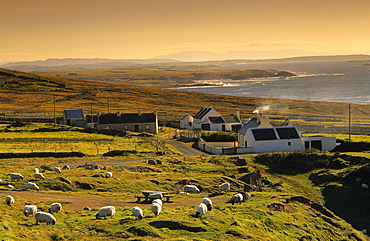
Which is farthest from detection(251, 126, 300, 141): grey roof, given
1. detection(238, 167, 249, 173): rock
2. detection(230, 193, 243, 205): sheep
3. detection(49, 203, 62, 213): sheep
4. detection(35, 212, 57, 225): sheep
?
detection(35, 212, 57, 225): sheep

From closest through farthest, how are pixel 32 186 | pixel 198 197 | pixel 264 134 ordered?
pixel 32 186, pixel 198 197, pixel 264 134

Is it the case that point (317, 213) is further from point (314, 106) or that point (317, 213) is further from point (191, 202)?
point (314, 106)

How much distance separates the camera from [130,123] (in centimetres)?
9950

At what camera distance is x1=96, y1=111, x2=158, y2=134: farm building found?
9832 centimetres

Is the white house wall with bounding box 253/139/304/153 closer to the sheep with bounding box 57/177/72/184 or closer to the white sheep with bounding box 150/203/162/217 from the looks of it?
the sheep with bounding box 57/177/72/184

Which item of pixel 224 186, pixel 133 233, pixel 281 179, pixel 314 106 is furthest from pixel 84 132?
pixel 314 106

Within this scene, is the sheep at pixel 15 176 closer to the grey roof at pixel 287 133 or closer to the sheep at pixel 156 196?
the sheep at pixel 156 196

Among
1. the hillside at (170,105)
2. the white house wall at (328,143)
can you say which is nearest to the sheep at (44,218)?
the white house wall at (328,143)

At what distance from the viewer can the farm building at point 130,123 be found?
98.3 meters

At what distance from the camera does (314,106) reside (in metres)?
172

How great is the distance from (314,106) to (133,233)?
154346 mm

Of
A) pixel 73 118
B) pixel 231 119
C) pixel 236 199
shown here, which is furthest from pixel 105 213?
pixel 73 118

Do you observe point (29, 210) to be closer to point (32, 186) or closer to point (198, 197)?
point (32, 186)

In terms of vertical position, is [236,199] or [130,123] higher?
[236,199]
